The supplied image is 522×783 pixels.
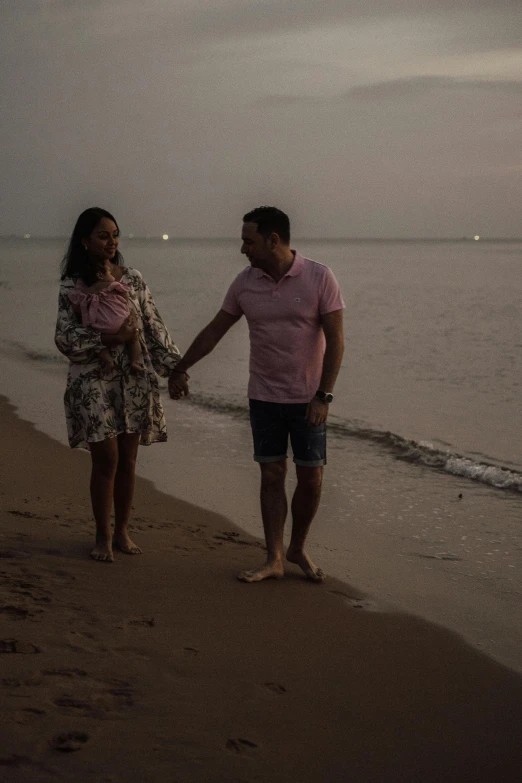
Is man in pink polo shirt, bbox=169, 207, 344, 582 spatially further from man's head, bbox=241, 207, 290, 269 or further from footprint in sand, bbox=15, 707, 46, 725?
footprint in sand, bbox=15, 707, 46, 725

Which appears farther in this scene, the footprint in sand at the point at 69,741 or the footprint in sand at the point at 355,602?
the footprint in sand at the point at 355,602

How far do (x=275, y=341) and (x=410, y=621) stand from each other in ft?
4.80

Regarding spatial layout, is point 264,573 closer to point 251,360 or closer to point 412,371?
point 251,360

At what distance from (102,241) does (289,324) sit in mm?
1009

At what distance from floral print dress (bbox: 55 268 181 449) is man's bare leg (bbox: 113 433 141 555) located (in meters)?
0.08

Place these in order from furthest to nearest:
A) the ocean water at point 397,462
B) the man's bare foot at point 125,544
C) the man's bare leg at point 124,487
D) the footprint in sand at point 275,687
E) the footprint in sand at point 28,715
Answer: the ocean water at point 397,462 < the man's bare foot at point 125,544 < the man's bare leg at point 124,487 < the footprint in sand at point 275,687 < the footprint in sand at point 28,715

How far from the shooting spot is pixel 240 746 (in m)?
2.79

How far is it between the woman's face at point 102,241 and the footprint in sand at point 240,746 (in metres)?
2.47

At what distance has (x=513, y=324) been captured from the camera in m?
23.8

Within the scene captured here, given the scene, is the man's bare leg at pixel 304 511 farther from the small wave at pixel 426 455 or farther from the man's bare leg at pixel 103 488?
the small wave at pixel 426 455

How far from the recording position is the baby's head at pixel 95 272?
439 centimetres

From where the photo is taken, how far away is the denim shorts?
14.1 ft

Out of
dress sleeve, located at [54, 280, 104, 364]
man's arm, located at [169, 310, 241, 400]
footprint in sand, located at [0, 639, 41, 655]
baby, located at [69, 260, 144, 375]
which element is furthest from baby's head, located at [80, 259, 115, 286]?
footprint in sand, located at [0, 639, 41, 655]

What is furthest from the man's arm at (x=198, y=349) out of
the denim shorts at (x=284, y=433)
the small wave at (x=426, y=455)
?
the small wave at (x=426, y=455)
